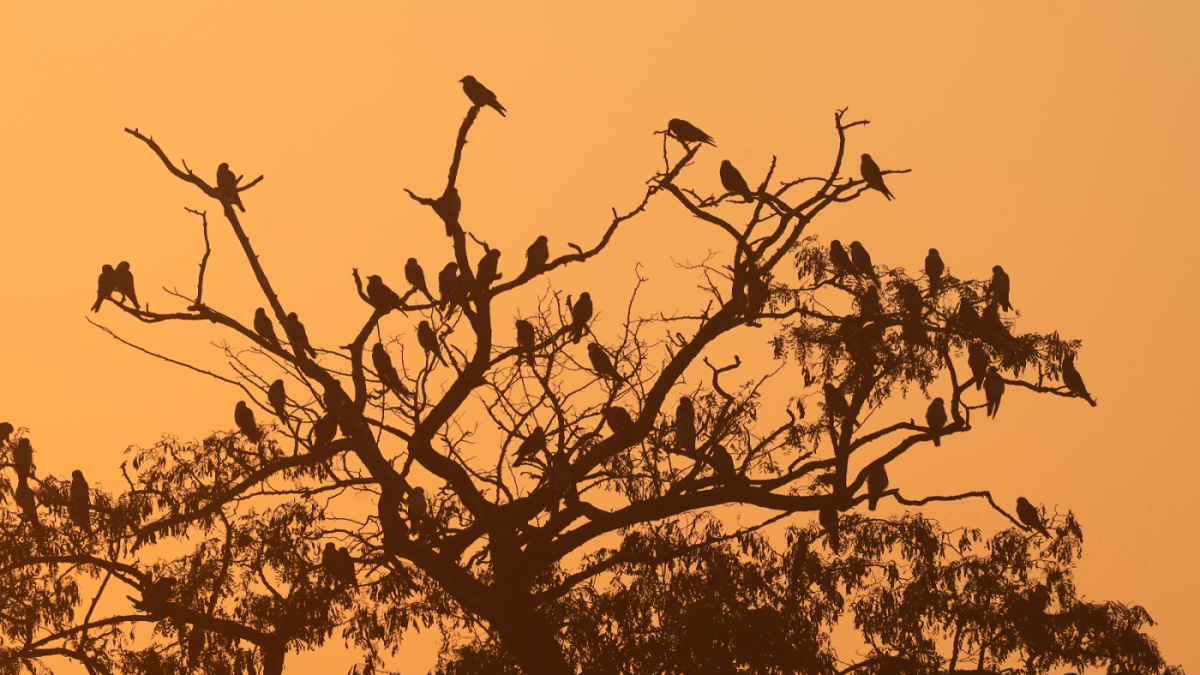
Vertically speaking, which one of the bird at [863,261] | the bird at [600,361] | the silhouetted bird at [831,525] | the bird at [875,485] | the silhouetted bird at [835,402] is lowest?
the bird at [875,485]

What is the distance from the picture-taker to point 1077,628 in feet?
39.2

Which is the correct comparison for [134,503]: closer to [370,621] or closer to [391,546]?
[370,621]

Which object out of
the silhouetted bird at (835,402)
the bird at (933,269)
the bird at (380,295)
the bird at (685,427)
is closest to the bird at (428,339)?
the bird at (380,295)

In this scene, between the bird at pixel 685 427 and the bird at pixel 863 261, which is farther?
the bird at pixel 863 261

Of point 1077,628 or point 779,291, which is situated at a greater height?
point 779,291

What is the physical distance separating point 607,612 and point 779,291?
2805mm

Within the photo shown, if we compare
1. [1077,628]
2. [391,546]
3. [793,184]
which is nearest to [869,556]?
[1077,628]

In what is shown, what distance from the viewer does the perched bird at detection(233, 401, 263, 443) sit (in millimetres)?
12594

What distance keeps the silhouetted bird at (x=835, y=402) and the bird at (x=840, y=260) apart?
126 centimetres

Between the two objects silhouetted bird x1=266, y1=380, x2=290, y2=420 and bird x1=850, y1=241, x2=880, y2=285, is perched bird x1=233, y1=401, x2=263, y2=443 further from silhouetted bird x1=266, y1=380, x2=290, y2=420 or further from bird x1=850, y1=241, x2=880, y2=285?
bird x1=850, y1=241, x2=880, y2=285

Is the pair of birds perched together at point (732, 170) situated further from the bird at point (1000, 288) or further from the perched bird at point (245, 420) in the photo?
the perched bird at point (245, 420)

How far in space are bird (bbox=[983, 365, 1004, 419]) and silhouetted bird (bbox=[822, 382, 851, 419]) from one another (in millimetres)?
1018

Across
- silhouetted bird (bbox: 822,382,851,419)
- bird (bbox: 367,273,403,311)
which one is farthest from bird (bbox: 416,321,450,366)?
silhouetted bird (bbox: 822,382,851,419)

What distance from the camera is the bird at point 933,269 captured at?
11281 millimetres
